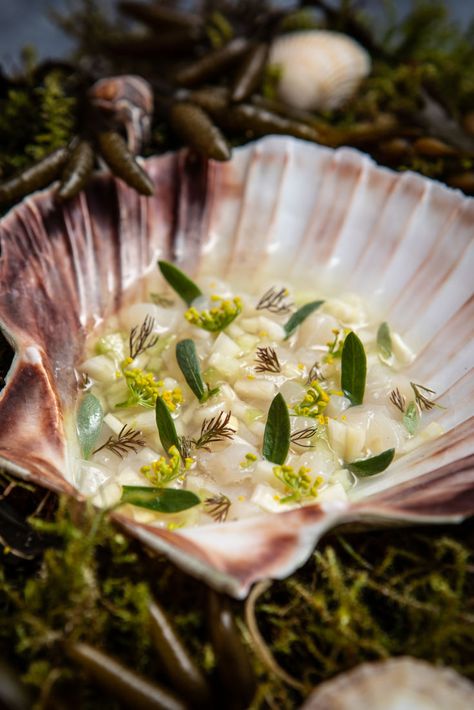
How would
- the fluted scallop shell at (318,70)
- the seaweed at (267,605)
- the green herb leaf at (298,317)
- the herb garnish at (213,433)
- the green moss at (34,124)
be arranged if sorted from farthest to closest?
the fluted scallop shell at (318,70), the green moss at (34,124), the green herb leaf at (298,317), the herb garnish at (213,433), the seaweed at (267,605)

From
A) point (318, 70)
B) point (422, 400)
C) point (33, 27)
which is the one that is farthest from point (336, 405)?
point (33, 27)

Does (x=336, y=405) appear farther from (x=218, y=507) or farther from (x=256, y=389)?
(x=218, y=507)

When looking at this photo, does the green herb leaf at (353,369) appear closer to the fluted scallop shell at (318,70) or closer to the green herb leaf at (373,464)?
the green herb leaf at (373,464)

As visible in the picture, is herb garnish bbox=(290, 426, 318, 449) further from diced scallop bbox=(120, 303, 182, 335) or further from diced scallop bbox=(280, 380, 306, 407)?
diced scallop bbox=(120, 303, 182, 335)

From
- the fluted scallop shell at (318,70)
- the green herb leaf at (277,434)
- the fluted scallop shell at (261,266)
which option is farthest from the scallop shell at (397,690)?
A: the fluted scallop shell at (318,70)

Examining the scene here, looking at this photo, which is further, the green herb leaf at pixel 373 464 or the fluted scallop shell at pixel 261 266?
the green herb leaf at pixel 373 464

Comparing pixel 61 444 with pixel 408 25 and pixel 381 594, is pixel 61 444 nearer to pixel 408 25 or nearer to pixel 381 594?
pixel 381 594
